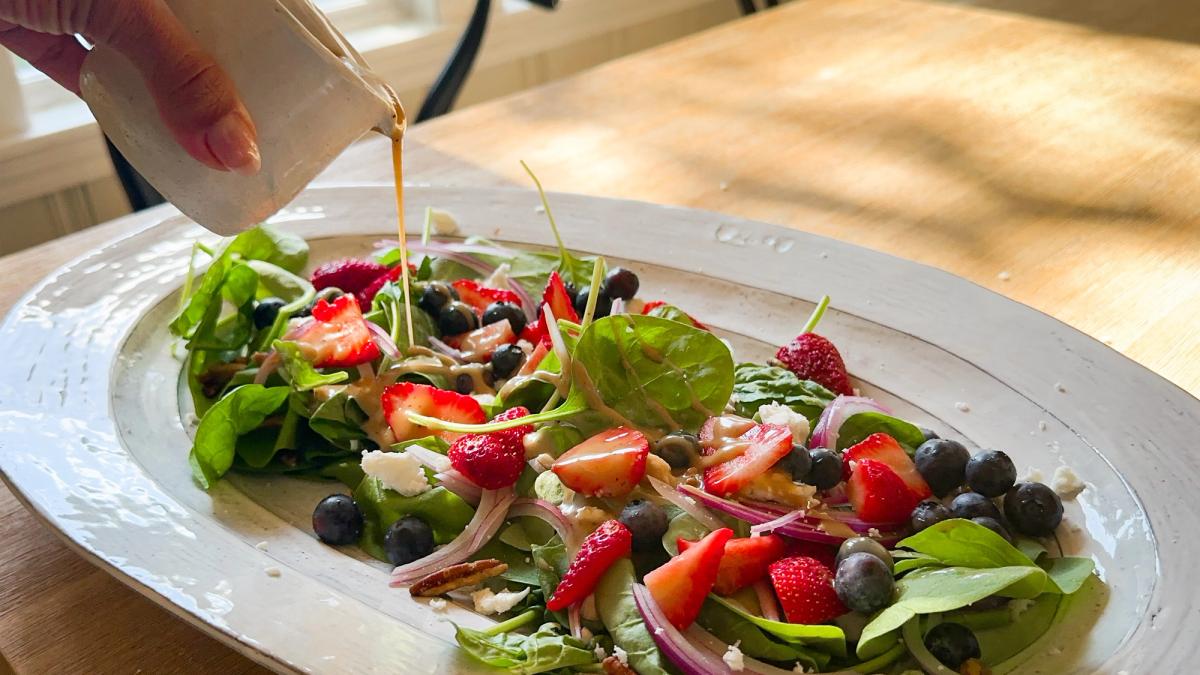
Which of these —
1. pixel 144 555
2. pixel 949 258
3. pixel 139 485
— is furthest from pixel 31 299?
pixel 949 258

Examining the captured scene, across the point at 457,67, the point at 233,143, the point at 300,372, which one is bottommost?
the point at 457,67

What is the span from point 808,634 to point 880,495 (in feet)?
0.78

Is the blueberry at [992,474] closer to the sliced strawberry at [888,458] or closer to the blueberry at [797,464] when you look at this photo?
the sliced strawberry at [888,458]

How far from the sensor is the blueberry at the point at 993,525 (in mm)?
1131

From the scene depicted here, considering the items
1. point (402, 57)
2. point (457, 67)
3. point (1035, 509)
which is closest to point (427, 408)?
point (1035, 509)

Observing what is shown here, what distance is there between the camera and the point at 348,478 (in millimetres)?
1322

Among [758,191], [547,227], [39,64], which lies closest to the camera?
[39,64]

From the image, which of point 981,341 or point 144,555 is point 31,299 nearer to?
point 144,555

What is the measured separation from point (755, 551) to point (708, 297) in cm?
60

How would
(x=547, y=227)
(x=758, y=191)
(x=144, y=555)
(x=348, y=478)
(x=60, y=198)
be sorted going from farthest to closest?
(x=60, y=198)
(x=758, y=191)
(x=547, y=227)
(x=348, y=478)
(x=144, y=555)

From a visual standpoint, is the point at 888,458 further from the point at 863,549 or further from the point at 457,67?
the point at 457,67

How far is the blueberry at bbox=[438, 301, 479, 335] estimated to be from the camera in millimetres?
1524

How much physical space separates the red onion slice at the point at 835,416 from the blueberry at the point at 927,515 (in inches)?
5.7

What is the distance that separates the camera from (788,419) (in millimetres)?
1253
